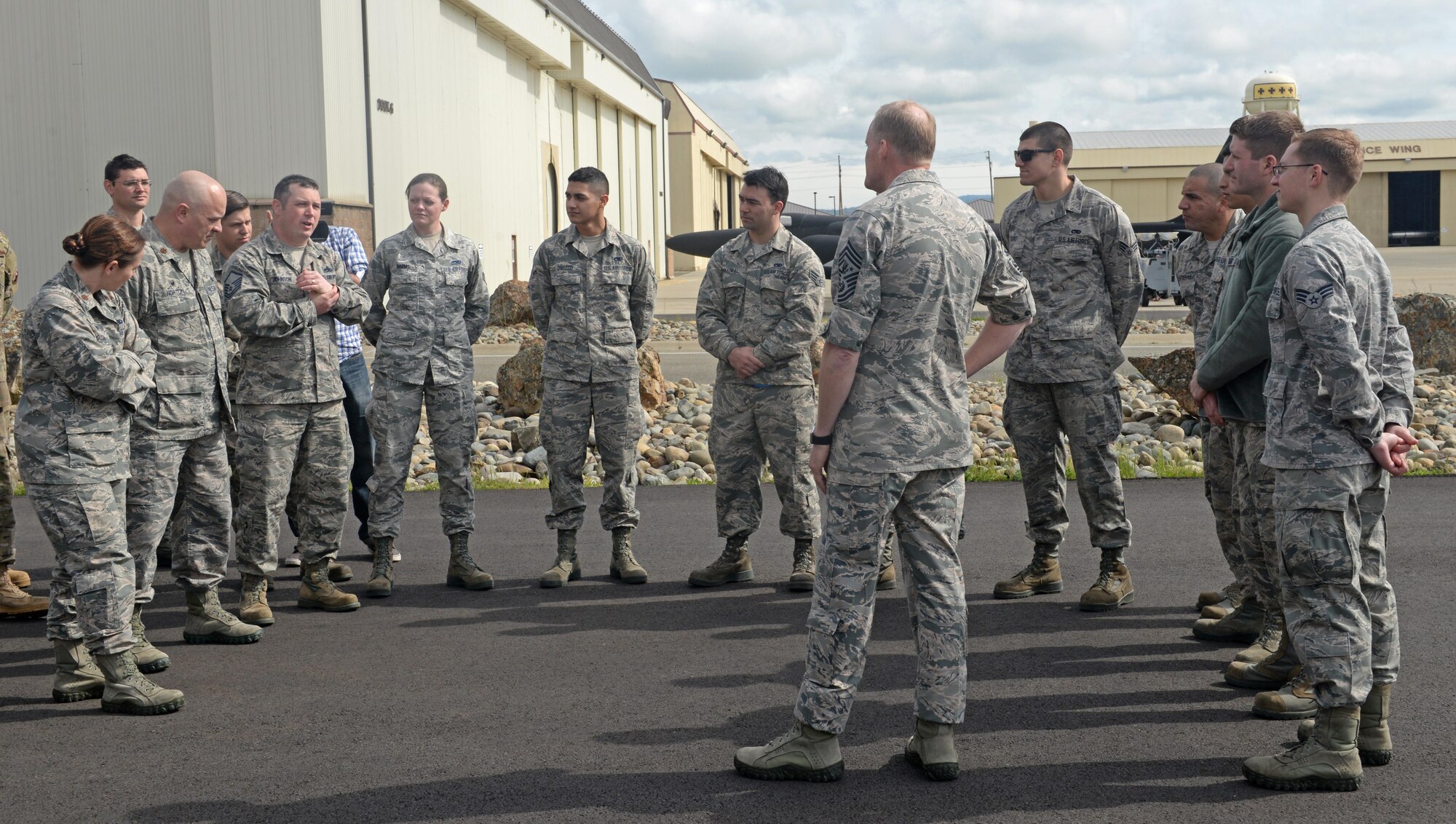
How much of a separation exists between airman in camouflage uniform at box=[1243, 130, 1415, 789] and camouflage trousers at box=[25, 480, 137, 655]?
13.2 feet

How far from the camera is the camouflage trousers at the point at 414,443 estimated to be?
258 inches

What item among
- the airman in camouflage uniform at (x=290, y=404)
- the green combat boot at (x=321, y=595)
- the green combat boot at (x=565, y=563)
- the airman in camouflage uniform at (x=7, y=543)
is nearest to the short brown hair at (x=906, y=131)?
the airman in camouflage uniform at (x=290, y=404)

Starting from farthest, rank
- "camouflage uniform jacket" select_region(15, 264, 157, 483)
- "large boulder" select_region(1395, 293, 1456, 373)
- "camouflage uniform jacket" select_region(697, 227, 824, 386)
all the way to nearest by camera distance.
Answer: "large boulder" select_region(1395, 293, 1456, 373) → "camouflage uniform jacket" select_region(697, 227, 824, 386) → "camouflage uniform jacket" select_region(15, 264, 157, 483)

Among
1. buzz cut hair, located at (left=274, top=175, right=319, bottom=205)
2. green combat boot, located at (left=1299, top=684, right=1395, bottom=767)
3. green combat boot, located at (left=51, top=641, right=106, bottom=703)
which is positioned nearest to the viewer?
green combat boot, located at (left=1299, top=684, right=1395, bottom=767)

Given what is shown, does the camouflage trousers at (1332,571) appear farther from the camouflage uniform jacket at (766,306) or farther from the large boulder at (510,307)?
the large boulder at (510,307)

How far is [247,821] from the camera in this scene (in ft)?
11.9

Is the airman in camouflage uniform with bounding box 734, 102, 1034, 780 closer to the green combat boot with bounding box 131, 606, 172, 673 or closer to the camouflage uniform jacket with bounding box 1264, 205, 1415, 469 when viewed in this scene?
the camouflage uniform jacket with bounding box 1264, 205, 1415, 469

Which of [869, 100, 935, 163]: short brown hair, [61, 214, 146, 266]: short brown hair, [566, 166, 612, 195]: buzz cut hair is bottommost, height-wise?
[61, 214, 146, 266]: short brown hair

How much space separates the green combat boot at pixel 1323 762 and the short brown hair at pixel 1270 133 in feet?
7.26

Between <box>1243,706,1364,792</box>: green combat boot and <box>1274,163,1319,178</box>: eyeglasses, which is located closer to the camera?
<box>1243,706,1364,792</box>: green combat boot

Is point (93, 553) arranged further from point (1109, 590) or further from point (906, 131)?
point (1109, 590)

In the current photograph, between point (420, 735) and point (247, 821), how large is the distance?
0.81 meters

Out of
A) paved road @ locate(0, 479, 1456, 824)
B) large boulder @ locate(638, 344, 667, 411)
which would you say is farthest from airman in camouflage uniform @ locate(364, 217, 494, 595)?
large boulder @ locate(638, 344, 667, 411)

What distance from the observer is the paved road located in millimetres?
3730
